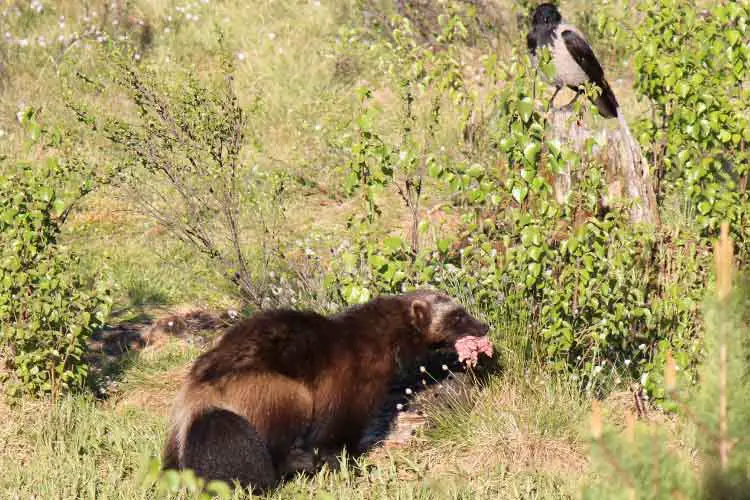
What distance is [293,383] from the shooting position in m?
4.87

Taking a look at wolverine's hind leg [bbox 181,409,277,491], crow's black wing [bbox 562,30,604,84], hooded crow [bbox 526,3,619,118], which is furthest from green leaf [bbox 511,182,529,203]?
crow's black wing [bbox 562,30,604,84]

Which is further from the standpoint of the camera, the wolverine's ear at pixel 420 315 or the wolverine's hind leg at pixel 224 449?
the wolverine's ear at pixel 420 315

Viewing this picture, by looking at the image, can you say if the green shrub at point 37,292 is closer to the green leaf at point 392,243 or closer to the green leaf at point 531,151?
the green leaf at point 392,243

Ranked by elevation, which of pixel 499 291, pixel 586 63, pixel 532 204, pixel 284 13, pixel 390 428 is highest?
pixel 284 13

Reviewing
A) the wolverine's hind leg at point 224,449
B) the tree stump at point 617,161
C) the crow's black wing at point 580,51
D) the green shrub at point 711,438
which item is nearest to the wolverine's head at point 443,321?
the wolverine's hind leg at point 224,449

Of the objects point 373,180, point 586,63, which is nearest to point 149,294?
point 373,180

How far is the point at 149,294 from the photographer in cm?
818

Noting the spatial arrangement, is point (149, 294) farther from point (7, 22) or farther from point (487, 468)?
point (7, 22)

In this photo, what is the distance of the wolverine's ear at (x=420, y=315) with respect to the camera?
5.56m

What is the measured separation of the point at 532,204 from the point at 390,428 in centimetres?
162

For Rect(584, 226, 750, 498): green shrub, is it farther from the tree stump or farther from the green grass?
the tree stump

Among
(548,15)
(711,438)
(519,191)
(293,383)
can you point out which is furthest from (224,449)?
(548,15)

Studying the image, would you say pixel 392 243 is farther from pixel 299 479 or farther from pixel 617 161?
pixel 617 161

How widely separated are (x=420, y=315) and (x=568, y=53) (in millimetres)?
4264
